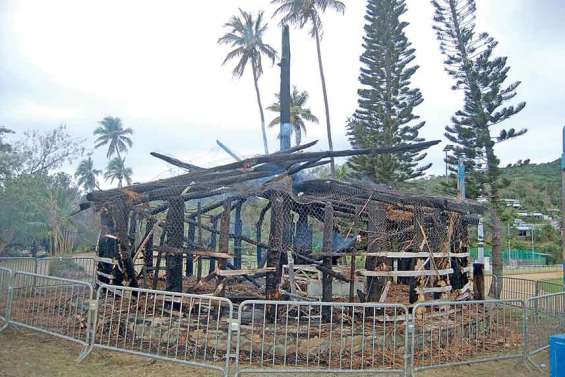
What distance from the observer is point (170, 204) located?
8.66 metres

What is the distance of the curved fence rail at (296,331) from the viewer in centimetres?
650

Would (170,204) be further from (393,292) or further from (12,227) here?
(12,227)

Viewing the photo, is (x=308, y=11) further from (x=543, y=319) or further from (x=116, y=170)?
(x=116, y=170)

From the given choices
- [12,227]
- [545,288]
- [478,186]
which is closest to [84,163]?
[12,227]

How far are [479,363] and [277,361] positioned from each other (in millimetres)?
2914

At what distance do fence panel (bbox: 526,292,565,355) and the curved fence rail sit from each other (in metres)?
0.02

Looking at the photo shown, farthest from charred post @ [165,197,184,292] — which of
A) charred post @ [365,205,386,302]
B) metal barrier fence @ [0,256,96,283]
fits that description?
metal barrier fence @ [0,256,96,283]

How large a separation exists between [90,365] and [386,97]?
2275cm

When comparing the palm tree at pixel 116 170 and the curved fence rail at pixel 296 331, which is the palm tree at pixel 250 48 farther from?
the palm tree at pixel 116 170

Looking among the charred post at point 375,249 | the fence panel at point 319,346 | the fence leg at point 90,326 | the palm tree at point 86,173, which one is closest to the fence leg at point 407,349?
the fence panel at point 319,346

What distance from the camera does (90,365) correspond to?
6.37 meters

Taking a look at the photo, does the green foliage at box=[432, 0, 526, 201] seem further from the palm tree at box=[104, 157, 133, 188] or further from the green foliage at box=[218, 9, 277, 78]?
the palm tree at box=[104, 157, 133, 188]

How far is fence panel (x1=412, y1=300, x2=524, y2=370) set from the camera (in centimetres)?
702

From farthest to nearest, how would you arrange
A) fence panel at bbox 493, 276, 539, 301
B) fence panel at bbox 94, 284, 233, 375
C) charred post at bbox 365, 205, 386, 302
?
fence panel at bbox 493, 276, 539, 301
charred post at bbox 365, 205, 386, 302
fence panel at bbox 94, 284, 233, 375
